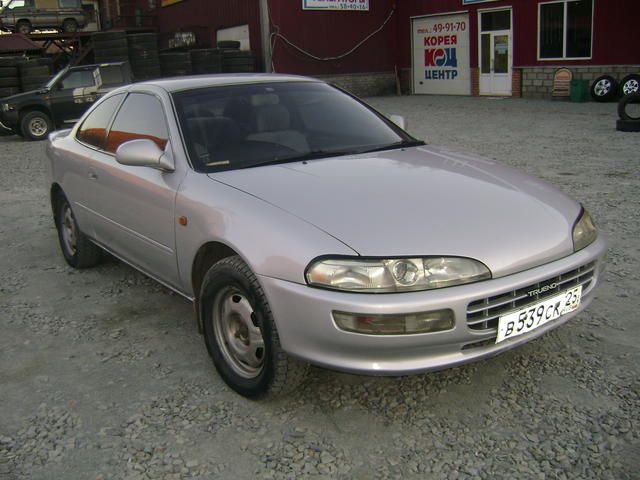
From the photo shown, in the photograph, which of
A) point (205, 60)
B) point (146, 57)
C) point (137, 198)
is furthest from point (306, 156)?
point (146, 57)

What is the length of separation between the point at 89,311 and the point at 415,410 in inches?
93.5

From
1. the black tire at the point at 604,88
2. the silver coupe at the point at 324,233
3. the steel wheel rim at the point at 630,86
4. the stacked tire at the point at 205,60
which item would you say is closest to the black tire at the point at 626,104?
the steel wheel rim at the point at 630,86

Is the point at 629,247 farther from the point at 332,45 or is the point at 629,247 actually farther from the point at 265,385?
the point at 332,45

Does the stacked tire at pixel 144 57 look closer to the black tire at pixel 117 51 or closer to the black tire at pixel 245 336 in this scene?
the black tire at pixel 117 51

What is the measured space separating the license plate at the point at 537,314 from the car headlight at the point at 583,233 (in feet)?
0.67

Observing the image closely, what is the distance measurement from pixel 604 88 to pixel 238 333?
53.2ft

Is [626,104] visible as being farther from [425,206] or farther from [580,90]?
[425,206]

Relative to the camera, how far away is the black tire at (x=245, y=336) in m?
2.76

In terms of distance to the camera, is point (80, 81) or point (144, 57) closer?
point (80, 81)

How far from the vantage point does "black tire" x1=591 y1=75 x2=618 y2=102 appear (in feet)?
54.4

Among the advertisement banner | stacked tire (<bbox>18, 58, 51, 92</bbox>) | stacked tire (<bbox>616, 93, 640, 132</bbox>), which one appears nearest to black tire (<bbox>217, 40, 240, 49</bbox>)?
the advertisement banner

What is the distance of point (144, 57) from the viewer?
20.1 meters

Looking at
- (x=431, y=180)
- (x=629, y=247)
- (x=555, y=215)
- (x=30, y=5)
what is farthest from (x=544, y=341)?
(x=30, y=5)

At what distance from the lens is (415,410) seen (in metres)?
2.89
